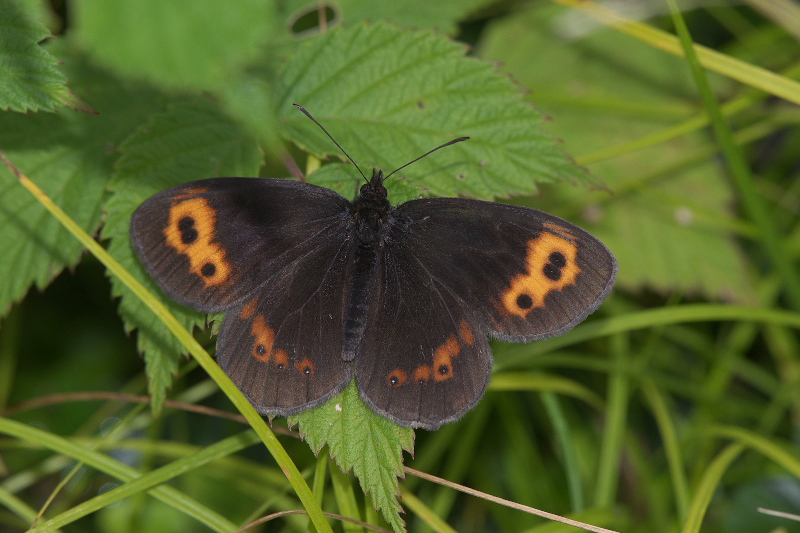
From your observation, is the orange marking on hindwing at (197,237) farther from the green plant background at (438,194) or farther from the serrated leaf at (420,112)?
the serrated leaf at (420,112)

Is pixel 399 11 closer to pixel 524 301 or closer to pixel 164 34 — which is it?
pixel 164 34

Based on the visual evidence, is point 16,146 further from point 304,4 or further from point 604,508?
point 604,508

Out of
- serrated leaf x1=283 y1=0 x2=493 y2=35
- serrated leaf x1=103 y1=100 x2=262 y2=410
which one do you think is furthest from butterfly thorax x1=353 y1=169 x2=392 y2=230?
serrated leaf x1=283 y1=0 x2=493 y2=35

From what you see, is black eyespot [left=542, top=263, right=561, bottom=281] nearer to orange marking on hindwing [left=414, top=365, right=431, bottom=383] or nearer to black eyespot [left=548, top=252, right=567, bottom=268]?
black eyespot [left=548, top=252, right=567, bottom=268]

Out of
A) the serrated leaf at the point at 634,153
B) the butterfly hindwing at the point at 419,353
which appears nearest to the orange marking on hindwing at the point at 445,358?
the butterfly hindwing at the point at 419,353

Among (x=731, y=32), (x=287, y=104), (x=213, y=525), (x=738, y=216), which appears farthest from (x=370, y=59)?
(x=731, y=32)

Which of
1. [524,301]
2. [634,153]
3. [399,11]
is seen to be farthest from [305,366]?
[634,153]

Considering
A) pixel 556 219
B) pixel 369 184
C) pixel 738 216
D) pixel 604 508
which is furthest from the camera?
pixel 738 216
